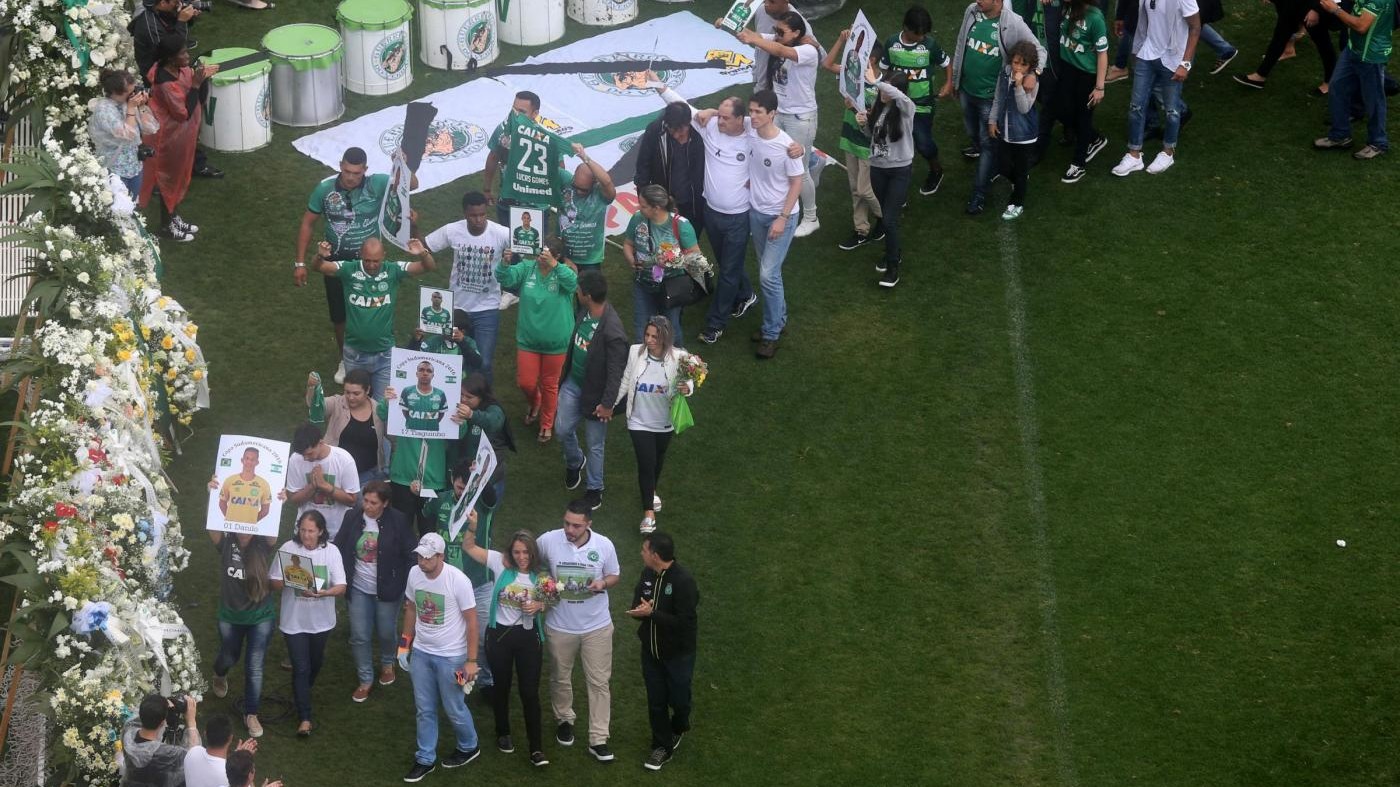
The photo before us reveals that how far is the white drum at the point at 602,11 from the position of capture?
17938 mm

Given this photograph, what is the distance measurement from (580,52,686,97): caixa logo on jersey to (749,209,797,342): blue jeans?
3.48 meters

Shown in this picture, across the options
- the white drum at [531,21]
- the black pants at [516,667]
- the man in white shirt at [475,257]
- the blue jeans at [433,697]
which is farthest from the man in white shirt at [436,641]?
the white drum at [531,21]

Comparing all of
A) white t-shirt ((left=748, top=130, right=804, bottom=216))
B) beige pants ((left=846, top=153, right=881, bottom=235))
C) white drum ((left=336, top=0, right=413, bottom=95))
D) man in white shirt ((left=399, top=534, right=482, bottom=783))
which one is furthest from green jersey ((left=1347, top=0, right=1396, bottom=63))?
man in white shirt ((left=399, top=534, right=482, bottom=783))

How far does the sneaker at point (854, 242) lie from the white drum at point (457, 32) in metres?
4.20

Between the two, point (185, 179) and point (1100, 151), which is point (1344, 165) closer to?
point (1100, 151)

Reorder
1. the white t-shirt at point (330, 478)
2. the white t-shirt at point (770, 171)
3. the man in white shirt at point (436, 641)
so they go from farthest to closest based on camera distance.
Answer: the white t-shirt at point (770, 171) < the white t-shirt at point (330, 478) < the man in white shirt at point (436, 641)

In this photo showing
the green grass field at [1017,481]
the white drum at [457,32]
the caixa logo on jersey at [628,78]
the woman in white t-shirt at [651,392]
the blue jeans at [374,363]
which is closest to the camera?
the green grass field at [1017,481]

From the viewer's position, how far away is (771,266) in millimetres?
14055

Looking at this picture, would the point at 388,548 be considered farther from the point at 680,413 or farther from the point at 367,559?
the point at 680,413

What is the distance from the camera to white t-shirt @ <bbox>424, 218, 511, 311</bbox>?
13.2 metres

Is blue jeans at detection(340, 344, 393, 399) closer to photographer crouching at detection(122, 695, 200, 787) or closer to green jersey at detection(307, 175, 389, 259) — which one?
green jersey at detection(307, 175, 389, 259)

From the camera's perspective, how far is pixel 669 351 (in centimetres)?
1217

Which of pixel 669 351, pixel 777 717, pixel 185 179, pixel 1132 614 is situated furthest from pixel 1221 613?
pixel 185 179

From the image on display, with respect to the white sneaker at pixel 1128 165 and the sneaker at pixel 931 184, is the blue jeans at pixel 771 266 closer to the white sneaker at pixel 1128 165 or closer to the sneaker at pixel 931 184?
the sneaker at pixel 931 184
